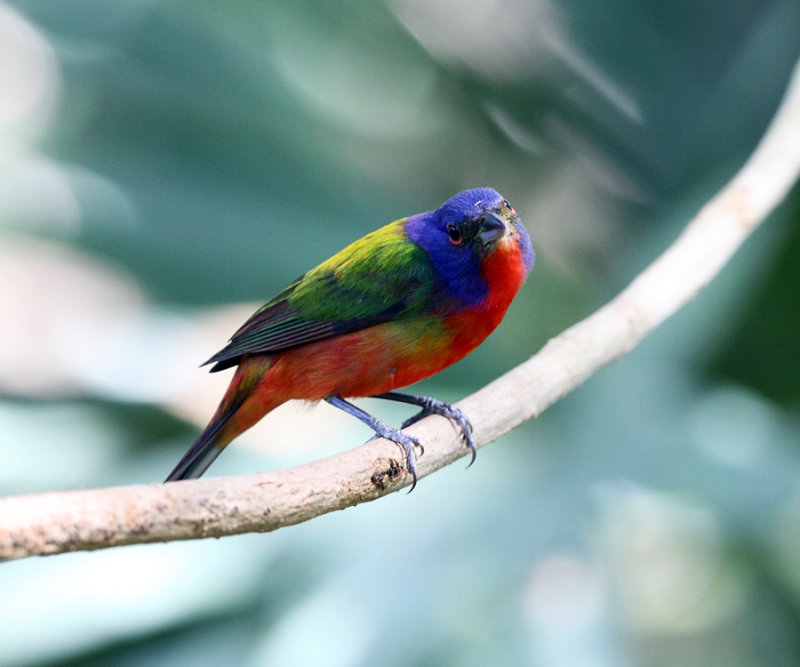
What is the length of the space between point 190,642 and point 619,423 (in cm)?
174

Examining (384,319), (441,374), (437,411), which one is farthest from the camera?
(441,374)

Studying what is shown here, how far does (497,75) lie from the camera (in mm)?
4004

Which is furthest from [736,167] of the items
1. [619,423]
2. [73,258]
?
[73,258]

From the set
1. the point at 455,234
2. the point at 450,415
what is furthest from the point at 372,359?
the point at 455,234

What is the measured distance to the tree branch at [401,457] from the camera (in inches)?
45.5

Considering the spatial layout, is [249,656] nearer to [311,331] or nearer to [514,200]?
[311,331]

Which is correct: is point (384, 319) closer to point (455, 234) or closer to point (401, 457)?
point (455, 234)

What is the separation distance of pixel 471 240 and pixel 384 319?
32cm

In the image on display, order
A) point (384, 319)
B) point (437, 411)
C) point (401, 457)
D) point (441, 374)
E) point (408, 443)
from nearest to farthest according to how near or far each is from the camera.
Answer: point (401, 457)
point (408, 443)
point (384, 319)
point (437, 411)
point (441, 374)

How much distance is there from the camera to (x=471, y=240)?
7.13 feet

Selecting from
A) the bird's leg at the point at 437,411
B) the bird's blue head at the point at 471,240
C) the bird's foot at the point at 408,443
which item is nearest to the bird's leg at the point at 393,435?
the bird's foot at the point at 408,443

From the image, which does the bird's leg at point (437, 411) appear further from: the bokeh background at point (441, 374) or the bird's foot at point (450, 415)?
the bokeh background at point (441, 374)

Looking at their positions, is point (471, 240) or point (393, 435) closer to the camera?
point (393, 435)

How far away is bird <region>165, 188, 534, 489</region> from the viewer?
2158 millimetres
